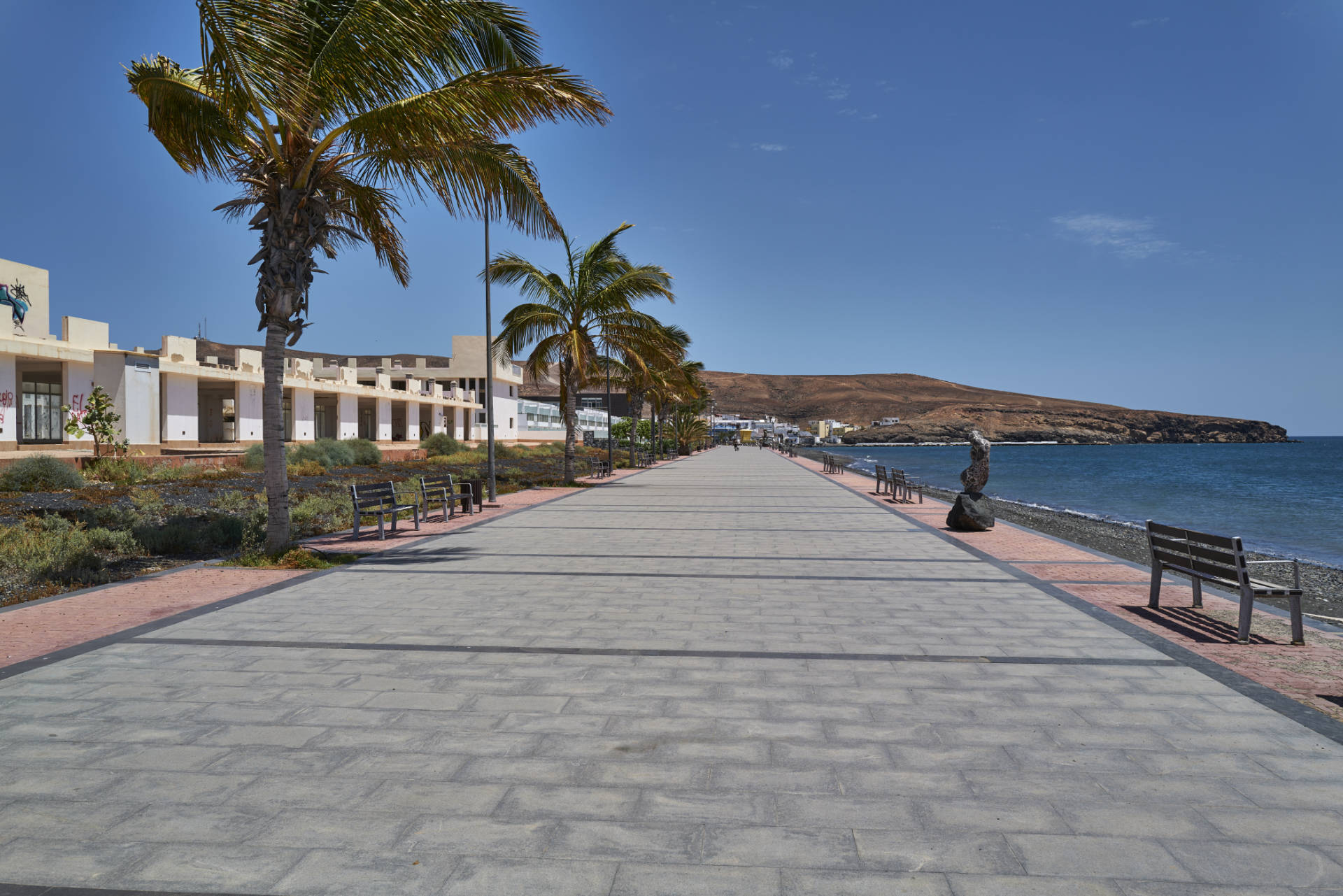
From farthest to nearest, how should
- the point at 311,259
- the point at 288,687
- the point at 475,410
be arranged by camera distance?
the point at 475,410 < the point at 311,259 < the point at 288,687

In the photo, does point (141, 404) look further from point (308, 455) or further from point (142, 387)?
point (308, 455)

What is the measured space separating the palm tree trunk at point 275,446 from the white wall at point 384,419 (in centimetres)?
3562

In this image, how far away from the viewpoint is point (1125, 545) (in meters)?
15.5

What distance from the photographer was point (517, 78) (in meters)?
8.41

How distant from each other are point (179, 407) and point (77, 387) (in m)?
4.19

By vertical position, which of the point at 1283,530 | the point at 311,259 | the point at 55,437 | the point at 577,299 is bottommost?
the point at 1283,530

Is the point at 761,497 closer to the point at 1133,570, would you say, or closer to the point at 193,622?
the point at 1133,570

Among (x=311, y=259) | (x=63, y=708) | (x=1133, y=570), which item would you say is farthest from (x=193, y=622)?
(x=1133, y=570)

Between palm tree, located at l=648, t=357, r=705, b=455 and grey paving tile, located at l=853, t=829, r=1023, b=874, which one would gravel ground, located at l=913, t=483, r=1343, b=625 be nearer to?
grey paving tile, located at l=853, t=829, r=1023, b=874

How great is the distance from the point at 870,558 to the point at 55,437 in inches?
1105

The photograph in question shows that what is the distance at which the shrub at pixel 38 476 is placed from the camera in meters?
16.9

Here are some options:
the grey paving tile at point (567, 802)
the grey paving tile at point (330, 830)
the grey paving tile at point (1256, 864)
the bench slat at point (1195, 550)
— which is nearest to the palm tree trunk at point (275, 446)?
the grey paving tile at point (330, 830)

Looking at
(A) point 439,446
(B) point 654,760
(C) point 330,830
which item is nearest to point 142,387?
(A) point 439,446

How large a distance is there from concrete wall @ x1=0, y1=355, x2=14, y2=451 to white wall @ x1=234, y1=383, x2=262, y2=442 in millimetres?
9957
